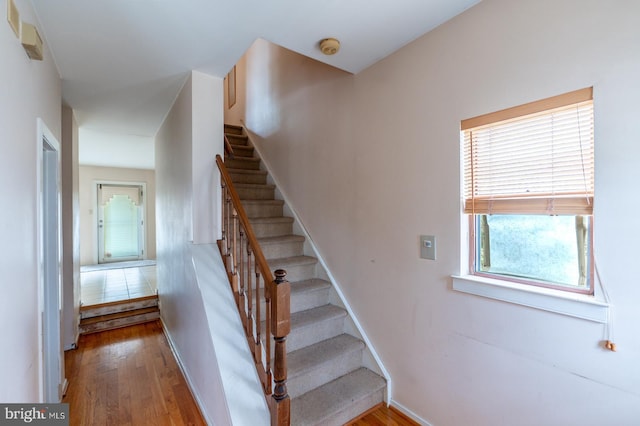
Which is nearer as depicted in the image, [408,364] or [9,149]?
[9,149]

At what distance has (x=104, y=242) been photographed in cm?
670

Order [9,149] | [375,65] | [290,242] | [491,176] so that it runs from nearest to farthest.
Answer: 1. [9,149]
2. [491,176]
3. [375,65]
4. [290,242]

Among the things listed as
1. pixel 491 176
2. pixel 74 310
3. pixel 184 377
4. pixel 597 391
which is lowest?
pixel 184 377

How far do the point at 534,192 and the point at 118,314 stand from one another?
15.5ft

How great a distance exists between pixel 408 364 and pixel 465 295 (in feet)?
2.27

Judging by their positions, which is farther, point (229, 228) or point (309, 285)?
point (309, 285)

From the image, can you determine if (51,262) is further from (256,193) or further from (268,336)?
(256,193)

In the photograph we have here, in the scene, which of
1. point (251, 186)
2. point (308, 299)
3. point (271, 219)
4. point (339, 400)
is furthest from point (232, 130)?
point (339, 400)

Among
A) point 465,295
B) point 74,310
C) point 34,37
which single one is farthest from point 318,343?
point 74,310

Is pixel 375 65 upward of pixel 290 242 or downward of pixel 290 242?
upward

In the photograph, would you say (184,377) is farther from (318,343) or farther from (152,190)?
(152,190)

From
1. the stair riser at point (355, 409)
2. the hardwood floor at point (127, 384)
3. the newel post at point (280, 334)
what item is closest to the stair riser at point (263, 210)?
the hardwood floor at point (127, 384)

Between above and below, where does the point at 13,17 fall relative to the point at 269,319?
above

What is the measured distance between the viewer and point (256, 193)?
10.9 feet
